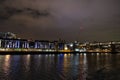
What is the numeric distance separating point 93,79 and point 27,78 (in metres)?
7.33

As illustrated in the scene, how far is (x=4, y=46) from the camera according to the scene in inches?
6698

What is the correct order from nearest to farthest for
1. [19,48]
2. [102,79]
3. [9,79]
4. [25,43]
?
1. [9,79]
2. [102,79]
3. [19,48]
4. [25,43]

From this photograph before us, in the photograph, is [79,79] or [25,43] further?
[25,43]

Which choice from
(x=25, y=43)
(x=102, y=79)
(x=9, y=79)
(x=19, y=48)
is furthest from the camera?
(x=25, y=43)

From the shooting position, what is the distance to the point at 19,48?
184 m

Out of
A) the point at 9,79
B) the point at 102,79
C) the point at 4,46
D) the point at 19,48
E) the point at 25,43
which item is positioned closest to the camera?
the point at 9,79

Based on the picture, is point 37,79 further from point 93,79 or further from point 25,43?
point 25,43

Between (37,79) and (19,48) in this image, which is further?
(19,48)

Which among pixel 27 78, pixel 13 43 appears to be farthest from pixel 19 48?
pixel 27 78

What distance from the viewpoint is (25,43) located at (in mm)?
196375

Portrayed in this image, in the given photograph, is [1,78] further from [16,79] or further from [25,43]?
[25,43]

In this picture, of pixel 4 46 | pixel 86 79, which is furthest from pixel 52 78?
pixel 4 46

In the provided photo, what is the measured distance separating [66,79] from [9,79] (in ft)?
20.0

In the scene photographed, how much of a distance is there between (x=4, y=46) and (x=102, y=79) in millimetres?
154367
